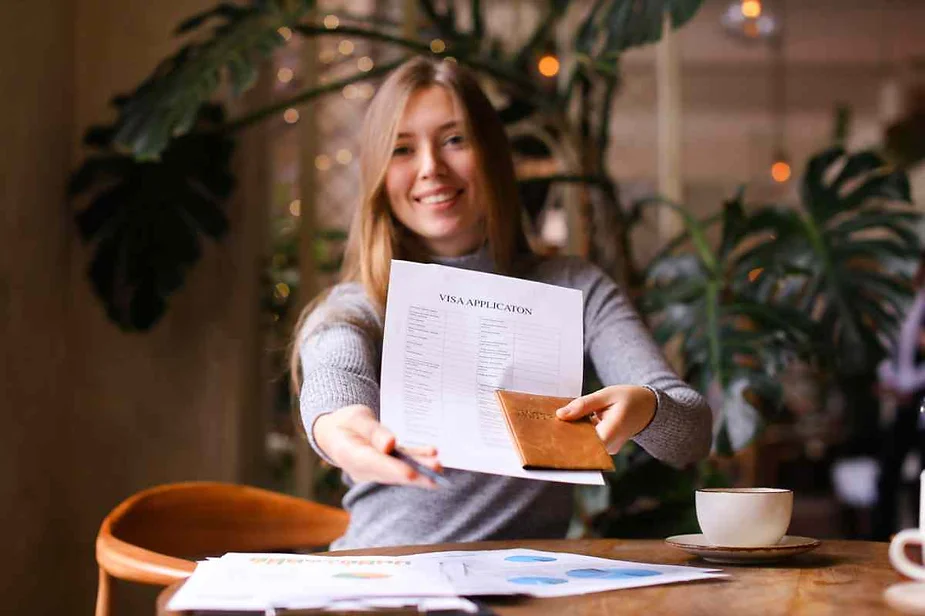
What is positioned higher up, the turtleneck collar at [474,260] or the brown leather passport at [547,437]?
the turtleneck collar at [474,260]

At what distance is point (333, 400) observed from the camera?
1169mm

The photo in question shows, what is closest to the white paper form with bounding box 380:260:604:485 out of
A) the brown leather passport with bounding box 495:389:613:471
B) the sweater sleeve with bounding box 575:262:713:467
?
the brown leather passport with bounding box 495:389:613:471

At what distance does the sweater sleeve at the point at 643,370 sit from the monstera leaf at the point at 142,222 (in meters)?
1.17

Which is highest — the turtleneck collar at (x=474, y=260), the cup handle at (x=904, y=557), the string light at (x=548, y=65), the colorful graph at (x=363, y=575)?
the string light at (x=548, y=65)

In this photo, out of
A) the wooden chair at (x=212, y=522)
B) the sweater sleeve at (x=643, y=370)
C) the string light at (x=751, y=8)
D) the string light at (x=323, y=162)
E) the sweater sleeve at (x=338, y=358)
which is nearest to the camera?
the sweater sleeve at (x=338, y=358)

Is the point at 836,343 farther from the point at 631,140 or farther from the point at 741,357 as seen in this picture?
the point at 631,140

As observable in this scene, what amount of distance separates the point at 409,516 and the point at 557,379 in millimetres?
517

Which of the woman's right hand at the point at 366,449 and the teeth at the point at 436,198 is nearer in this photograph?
the woman's right hand at the point at 366,449

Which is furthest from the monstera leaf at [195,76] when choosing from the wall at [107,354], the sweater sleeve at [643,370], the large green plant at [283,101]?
the sweater sleeve at [643,370]

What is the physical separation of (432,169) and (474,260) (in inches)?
7.3

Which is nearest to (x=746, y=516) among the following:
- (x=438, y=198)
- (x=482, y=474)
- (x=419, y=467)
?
(x=419, y=467)

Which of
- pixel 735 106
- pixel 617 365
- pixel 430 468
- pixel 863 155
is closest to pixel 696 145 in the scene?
pixel 735 106

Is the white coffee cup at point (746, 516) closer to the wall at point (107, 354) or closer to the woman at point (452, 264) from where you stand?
the woman at point (452, 264)

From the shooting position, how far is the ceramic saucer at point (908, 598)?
0.78 m
